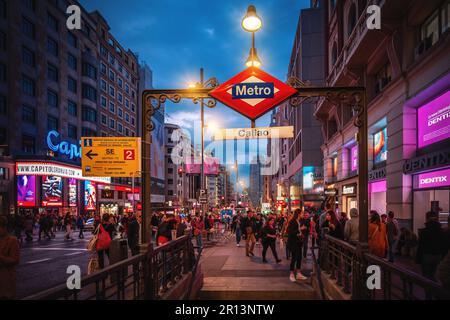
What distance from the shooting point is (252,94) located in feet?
25.1

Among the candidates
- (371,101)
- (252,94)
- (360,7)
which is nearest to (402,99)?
(371,101)

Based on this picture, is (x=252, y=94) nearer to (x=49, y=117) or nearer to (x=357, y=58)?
(x=357, y=58)

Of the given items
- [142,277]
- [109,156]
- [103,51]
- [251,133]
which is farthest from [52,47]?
[142,277]

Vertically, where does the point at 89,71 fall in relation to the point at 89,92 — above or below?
above

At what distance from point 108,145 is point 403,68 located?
12.3 m

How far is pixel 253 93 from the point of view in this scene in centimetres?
764

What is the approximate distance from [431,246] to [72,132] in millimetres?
53869

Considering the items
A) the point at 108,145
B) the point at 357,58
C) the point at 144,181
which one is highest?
the point at 357,58

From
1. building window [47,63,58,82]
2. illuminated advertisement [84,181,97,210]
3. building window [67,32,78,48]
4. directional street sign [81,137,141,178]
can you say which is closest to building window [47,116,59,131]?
building window [47,63,58,82]

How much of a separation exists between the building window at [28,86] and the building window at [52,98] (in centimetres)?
339

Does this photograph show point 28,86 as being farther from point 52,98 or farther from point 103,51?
point 103,51

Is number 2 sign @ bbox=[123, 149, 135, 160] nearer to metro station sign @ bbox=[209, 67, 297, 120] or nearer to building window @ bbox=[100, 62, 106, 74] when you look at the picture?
metro station sign @ bbox=[209, 67, 297, 120]

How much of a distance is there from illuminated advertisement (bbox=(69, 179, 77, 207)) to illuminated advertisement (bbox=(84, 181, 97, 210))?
3610 mm

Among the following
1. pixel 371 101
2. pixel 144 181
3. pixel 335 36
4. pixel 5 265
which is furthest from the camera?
pixel 335 36
